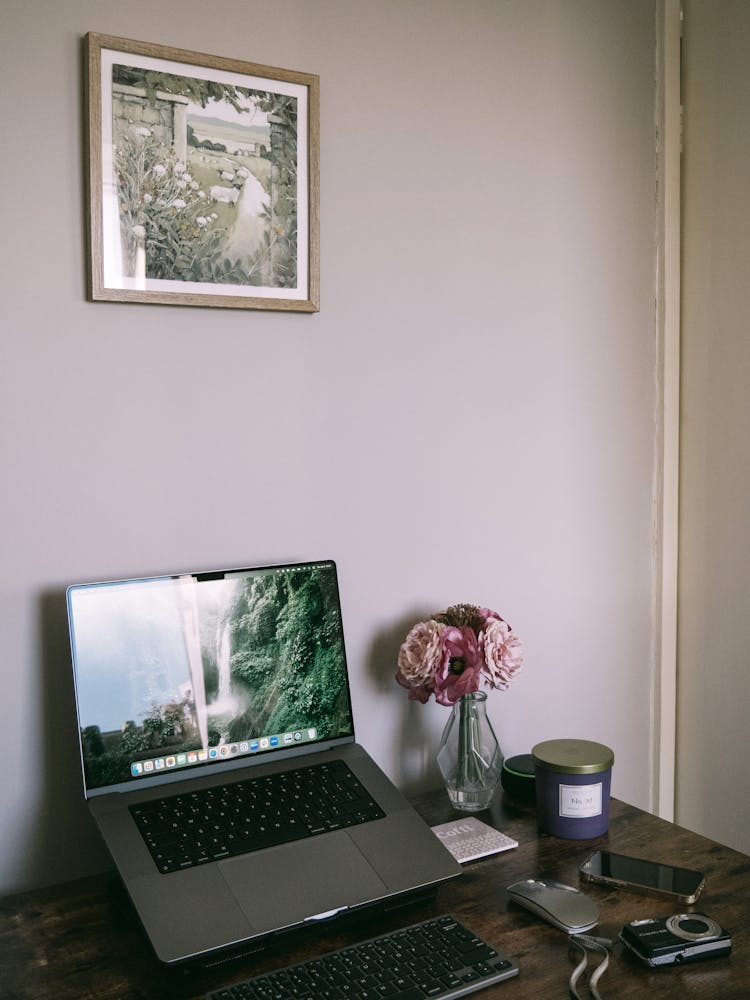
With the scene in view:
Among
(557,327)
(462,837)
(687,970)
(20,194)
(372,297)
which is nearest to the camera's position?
(687,970)

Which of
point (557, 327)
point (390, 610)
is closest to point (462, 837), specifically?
point (390, 610)

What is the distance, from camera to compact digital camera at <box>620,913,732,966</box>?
3.26ft

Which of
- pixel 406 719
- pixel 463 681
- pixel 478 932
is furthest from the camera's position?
pixel 406 719

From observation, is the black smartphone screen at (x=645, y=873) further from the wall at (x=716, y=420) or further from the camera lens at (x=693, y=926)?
the wall at (x=716, y=420)

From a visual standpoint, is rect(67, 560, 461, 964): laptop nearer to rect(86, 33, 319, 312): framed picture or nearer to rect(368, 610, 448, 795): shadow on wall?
rect(368, 610, 448, 795): shadow on wall

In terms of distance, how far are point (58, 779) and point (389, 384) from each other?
30.0 inches

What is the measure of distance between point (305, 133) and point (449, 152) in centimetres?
27

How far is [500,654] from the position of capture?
1.41 meters

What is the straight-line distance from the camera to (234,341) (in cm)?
133

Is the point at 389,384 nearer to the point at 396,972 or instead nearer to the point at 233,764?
the point at 233,764

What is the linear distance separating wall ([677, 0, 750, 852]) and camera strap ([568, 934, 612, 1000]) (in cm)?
80

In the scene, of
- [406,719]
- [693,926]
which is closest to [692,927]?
[693,926]

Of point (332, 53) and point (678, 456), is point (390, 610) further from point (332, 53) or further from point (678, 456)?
point (332, 53)

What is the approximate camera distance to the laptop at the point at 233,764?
104 centimetres
